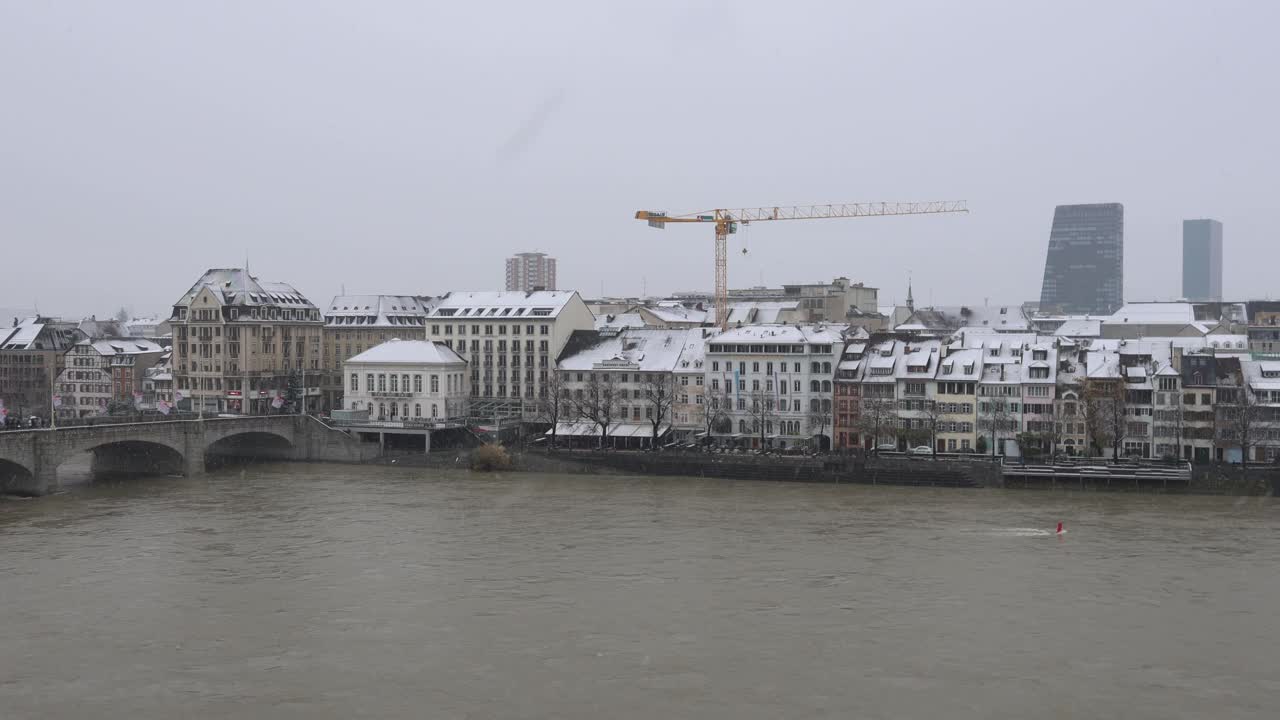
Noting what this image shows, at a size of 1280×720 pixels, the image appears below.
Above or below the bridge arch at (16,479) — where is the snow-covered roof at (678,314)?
above

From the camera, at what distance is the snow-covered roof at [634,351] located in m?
85.3

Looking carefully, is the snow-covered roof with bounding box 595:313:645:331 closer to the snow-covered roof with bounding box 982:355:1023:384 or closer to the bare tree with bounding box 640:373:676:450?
the bare tree with bounding box 640:373:676:450

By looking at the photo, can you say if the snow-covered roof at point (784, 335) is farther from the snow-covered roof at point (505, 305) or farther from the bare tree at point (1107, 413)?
the bare tree at point (1107, 413)

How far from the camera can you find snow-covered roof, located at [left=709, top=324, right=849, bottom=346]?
8031cm

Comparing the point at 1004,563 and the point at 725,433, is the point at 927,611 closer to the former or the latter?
the point at 1004,563

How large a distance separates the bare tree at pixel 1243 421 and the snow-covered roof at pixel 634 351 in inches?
1290

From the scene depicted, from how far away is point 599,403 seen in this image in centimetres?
8350

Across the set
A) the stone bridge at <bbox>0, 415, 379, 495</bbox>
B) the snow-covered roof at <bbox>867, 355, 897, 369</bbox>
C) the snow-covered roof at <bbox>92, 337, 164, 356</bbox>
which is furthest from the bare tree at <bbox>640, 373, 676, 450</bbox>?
the snow-covered roof at <bbox>92, 337, 164, 356</bbox>

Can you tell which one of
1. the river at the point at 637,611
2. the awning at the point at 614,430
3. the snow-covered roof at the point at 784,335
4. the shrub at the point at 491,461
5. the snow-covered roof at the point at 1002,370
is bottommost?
the river at the point at 637,611

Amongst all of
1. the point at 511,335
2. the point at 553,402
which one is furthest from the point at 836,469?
the point at 511,335

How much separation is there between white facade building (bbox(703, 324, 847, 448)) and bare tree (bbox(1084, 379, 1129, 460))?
50.4ft

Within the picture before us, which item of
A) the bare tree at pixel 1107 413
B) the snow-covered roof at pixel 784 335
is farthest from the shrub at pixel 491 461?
the bare tree at pixel 1107 413

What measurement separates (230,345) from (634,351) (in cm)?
3388

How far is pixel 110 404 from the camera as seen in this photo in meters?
102
